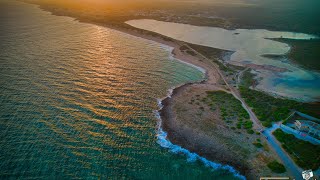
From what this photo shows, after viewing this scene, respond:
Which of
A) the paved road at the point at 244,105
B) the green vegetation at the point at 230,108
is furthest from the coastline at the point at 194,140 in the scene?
the green vegetation at the point at 230,108

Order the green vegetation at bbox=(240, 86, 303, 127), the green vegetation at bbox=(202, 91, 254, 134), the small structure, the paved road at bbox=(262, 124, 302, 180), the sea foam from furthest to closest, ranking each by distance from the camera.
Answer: the green vegetation at bbox=(240, 86, 303, 127) < the green vegetation at bbox=(202, 91, 254, 134) < the small structure < the sea foam < the paved road at bbox=(262, 124, 302, 180)

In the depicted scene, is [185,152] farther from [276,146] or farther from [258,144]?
[276,146]

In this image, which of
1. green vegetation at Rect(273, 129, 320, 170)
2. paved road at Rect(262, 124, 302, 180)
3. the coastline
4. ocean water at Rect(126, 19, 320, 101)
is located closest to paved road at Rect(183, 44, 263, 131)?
the coastline

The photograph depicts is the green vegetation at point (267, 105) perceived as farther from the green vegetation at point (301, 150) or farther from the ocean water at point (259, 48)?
the ocean water at point (259, 48)

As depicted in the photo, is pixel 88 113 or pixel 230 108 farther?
pixel 230 108

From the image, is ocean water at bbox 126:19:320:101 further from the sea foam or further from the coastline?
the sea foam

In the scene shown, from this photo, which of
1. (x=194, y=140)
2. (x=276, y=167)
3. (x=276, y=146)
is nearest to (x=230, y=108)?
(x=276, y=146)

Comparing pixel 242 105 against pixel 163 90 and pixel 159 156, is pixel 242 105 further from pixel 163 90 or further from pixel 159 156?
pixel 159 156

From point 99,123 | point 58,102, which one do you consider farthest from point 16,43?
point 99,123
